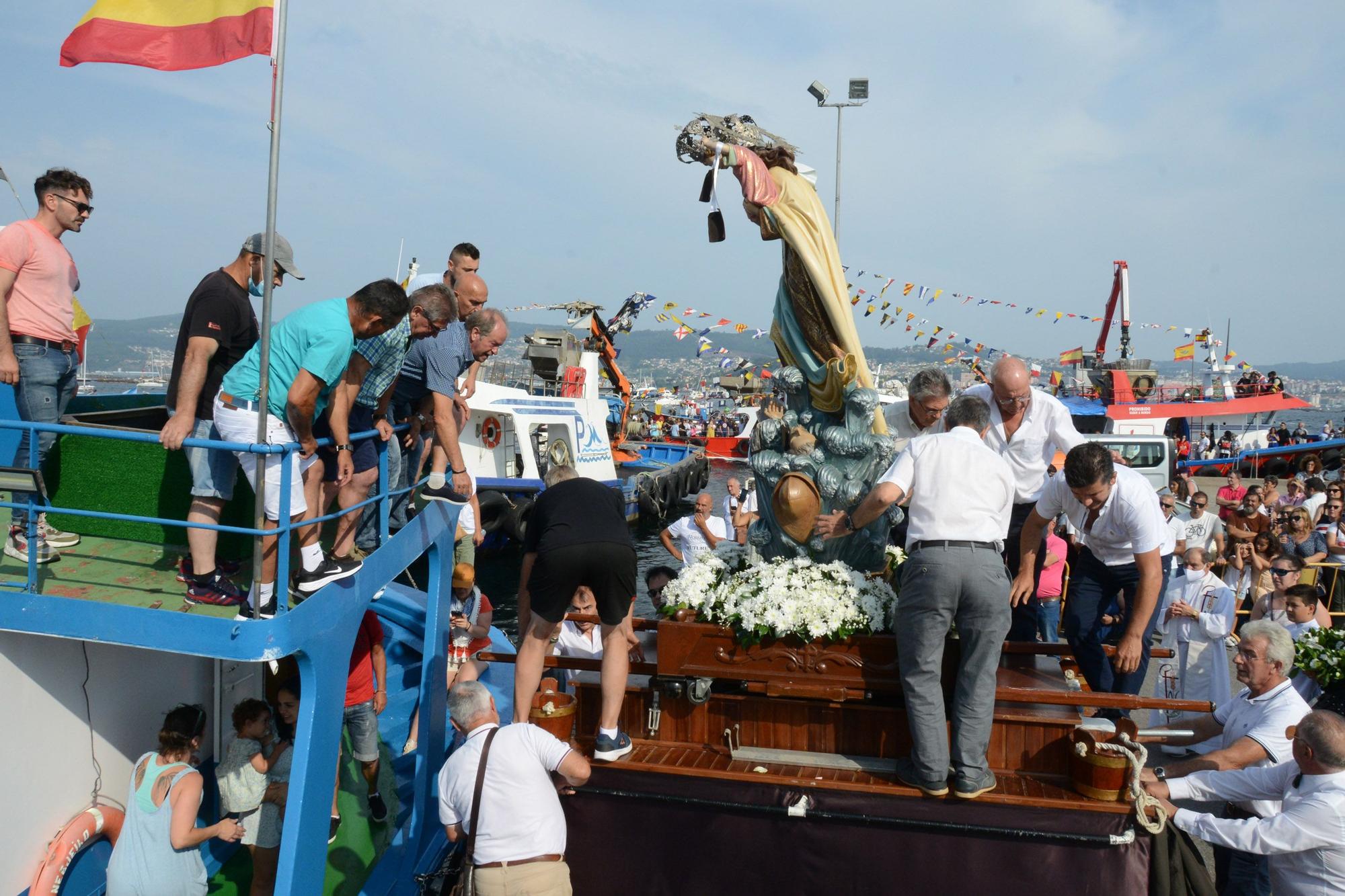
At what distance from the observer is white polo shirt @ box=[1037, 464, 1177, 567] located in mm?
4754

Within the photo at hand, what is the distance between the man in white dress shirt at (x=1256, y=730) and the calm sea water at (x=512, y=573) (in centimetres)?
862

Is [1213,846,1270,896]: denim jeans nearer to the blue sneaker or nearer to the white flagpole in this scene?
the blue sneaker

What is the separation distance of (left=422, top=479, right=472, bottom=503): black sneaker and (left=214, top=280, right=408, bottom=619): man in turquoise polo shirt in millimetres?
1384

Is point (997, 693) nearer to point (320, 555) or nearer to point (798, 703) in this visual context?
point (798, 703)

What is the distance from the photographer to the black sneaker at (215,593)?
457cm

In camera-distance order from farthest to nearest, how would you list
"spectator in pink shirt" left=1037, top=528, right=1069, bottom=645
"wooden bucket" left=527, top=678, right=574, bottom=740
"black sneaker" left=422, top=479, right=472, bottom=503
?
"spectator in pink shirt" left=1037, top=528, right=1069, bottom=645 < "black sneaker" left=422, top=479, right=472, bottom=503 < "wooden bucket" left=527, top=678, right=574, bottom=740

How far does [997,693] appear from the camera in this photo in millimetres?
4590

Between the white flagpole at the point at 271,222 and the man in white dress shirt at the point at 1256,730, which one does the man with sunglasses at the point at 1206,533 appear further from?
the white flagpole at the point at 271,222

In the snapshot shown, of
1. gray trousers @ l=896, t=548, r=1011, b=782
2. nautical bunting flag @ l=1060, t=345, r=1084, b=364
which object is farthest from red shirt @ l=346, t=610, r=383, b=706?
nautical bunting flag @ l=1060, t=345, r=1084, b=364

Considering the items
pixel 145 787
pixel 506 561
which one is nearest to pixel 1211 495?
pixel 506 561

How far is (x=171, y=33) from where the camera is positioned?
3.99 m

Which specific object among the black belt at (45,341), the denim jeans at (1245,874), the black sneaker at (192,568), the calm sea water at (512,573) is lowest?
the calm sea water at (512,573)

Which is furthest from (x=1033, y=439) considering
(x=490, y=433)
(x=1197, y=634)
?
(x=490, y=433)

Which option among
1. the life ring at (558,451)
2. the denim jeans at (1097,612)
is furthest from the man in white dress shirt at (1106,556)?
the life ring at (558,451)
